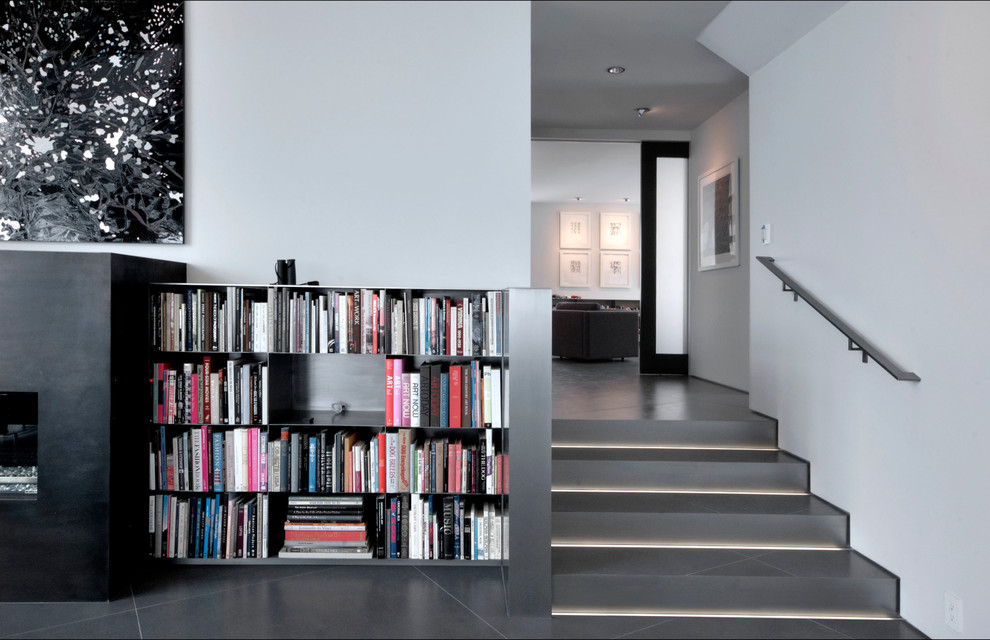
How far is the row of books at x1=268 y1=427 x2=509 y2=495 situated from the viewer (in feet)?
9.61

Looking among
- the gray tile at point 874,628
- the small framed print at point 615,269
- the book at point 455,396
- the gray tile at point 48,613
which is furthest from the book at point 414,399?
the small framed print at point 615,269

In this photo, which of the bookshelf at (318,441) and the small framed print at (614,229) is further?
the small framed print at (614,229)

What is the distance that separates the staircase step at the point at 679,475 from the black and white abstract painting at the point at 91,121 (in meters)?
2.40

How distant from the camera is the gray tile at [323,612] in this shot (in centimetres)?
236

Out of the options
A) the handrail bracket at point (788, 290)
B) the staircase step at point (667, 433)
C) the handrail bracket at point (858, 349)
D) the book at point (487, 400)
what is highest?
the handrail bracket at point (788, 290)

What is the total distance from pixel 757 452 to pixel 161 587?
3.08 metres

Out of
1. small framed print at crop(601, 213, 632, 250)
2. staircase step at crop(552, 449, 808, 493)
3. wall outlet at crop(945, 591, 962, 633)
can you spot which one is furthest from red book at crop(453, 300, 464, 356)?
small framed print at crop(601, 213, 632, 250)

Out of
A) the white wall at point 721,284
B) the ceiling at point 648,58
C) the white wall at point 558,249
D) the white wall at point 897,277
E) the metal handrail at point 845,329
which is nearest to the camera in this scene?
the white wall at point 897,277

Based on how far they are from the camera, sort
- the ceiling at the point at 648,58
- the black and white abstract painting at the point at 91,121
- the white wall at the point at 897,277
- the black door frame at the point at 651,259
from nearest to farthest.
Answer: the white wall at the point at 897,277 < the black and white abstract painting at the point at 91,121 < the ceiling at the point at 648,58 < the black door frame at the point at 651,259

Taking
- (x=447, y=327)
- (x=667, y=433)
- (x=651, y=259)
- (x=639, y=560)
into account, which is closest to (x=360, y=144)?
(x=447, y=327)

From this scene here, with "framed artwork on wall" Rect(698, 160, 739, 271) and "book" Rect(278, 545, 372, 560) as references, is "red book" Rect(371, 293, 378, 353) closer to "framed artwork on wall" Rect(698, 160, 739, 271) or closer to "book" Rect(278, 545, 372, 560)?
"book" Rect(278, 545, 372, 560)

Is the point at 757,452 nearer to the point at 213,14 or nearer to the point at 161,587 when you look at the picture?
the point at 161,587

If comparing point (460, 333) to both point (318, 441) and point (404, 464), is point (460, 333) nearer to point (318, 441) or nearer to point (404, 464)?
point (404, 464)

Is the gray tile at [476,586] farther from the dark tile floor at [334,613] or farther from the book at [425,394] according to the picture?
the book at [425,394]
